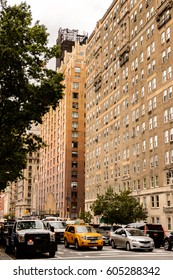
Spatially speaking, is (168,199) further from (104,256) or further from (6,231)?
(104,256)

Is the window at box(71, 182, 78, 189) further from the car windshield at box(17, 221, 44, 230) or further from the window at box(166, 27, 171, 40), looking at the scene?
the car windshield at box(17, 221, 44, 230)

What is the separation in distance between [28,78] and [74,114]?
90.0 m

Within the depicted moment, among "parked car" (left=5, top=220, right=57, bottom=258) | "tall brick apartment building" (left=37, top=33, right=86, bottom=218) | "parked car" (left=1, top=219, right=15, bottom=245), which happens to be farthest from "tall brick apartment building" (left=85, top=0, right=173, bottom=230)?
"parked car" (left=5, top=220, right=57, bottom=258)

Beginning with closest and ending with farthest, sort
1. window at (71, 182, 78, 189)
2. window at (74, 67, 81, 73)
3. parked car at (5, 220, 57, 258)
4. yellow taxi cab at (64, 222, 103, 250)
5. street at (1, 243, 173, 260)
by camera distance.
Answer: parked car at (5, 220, 57, 258)
street at (1, 243, 173, 260)
yellow taxi cab at (64, 222, 103, 250)
window at (71, 182, 78, 189)
window at (74, 67, 81, 73)

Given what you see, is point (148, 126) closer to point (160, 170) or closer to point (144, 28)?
point (160, 170)

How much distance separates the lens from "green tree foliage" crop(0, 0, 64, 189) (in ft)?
74.2

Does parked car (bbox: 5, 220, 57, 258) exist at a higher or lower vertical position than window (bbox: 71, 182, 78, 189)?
lower

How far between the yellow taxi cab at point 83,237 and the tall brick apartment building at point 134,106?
83.1 ft

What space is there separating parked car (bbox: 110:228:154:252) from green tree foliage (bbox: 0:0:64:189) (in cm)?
991

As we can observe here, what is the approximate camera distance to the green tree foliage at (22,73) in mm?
22609

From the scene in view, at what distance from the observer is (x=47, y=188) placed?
13338 cm

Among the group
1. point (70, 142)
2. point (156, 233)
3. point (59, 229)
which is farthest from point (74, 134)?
point (156, 233)

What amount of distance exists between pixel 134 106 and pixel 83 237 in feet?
139

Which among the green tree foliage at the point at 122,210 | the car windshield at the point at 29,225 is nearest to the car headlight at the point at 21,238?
the car windshield at the point at 29,225
